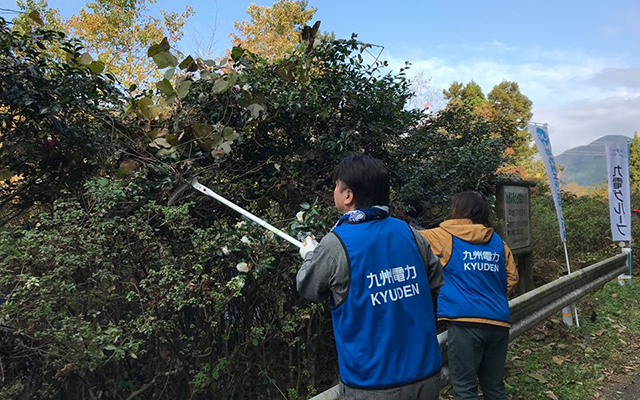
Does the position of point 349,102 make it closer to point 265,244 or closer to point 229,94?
point 229,94

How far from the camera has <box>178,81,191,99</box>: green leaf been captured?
3424mm

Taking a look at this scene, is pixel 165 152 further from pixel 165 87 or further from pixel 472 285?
pixel 472 285

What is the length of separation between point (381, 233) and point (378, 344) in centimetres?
41

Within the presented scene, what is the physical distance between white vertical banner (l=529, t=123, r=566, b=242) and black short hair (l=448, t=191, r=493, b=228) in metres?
4.02

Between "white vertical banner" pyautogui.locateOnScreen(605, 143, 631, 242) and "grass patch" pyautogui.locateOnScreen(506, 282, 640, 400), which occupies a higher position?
"white vertical banner" pyautogui.locateOnScreen(605, 143, 631, 242)

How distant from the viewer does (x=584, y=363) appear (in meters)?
5.04

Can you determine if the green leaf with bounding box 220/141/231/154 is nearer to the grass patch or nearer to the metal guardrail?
the metal guardrail

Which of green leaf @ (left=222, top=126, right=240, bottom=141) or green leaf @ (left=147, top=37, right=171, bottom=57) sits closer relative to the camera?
green leaf @ (left=222, top=126, right=240, bottom=141)

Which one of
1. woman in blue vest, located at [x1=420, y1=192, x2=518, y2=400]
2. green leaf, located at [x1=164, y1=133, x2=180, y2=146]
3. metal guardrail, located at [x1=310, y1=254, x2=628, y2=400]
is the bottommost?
metal guardrail, located at [x1=310, y1=254, x2=628, y2=400]

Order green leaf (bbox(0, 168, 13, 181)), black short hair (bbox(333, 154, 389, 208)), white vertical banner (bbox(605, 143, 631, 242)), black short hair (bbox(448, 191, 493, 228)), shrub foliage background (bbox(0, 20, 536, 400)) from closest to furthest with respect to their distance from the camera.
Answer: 1. black short hair (bbox(333, 154, 389, 208))
2. shrub foliage background (bbox(0, 20, 536, 400))
3. green leaf (bbox(0, 168, 13, 181))
4. black short hair (bbox(448, 191, 493, 228))
5. white vertical banner (bbox(605, 143, 631, 242))

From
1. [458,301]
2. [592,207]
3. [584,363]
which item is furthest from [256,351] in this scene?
[592,207]

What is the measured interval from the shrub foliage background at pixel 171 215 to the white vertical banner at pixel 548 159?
317cm

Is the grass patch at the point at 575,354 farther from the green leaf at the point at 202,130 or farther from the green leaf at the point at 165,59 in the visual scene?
the green leaf at the point at 165,59

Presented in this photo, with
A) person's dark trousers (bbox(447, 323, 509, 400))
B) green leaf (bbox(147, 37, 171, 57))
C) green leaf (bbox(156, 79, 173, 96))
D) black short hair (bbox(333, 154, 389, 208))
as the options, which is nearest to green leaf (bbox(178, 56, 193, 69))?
green leaf (bbox(147, 37, 171, 57))
